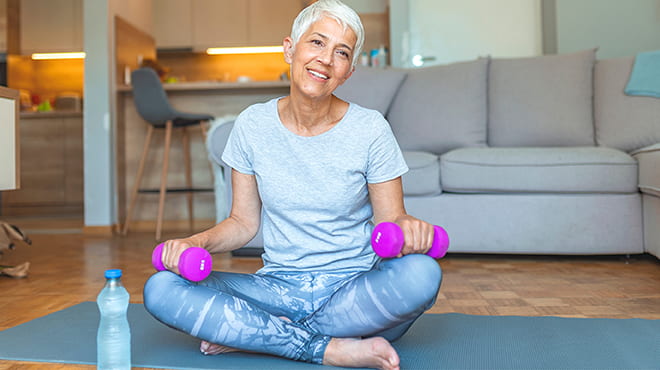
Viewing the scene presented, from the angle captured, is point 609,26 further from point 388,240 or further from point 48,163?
point 48,163

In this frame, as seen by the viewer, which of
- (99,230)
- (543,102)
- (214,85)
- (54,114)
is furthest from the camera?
(54,114)

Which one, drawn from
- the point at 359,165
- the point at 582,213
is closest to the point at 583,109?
the point at 582,213

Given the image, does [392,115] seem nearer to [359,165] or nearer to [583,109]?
[583,109]

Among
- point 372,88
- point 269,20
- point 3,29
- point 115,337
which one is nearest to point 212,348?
point 115,337

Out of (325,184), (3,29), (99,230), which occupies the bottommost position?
(99,230)

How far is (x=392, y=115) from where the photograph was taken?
10.1ft

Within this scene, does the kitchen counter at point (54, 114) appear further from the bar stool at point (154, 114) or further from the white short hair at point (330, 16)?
the white short hair at point (330, 16)

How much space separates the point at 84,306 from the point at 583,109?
239cm

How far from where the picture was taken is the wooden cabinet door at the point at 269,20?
239 inches

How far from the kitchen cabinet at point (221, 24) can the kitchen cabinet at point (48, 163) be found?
131 cm

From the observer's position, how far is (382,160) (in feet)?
3.82

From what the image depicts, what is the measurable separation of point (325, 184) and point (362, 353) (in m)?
0.33

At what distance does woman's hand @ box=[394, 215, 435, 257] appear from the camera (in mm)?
995

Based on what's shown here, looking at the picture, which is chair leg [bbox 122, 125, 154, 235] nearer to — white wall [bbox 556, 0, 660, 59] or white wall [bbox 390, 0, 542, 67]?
white wall [bbox 390, 0, 542, 67]
